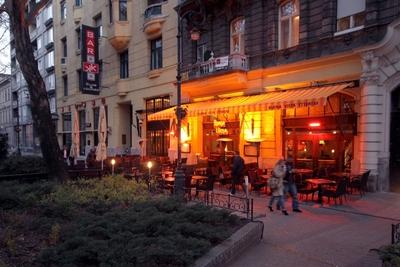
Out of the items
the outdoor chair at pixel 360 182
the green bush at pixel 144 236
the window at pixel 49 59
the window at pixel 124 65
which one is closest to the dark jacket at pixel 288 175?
the outdoor chair at pixel 360 182

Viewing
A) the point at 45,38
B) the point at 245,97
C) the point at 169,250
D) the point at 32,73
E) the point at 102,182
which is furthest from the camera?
the point at 45,38

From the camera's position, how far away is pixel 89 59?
28.3 meters

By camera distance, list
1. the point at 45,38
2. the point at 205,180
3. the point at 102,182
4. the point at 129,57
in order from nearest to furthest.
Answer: the point at 102,182 → the point at 205,180 → the point at 129,57 → the point at 45,38

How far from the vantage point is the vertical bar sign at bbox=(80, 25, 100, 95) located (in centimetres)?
2812

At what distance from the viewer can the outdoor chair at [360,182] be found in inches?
509

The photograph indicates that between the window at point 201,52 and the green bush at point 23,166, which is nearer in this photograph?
the green bush at point 23,166

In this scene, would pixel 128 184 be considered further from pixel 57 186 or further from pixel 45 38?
pixel 45 38

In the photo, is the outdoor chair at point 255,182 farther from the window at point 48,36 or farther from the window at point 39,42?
the window at point 39,42

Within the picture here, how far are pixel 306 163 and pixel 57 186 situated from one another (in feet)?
35.3

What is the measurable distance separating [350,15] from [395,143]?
16.9ft

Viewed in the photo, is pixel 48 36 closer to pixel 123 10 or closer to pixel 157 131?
pixel 123 10

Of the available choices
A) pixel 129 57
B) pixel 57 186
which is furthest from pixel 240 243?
pixel 129 57

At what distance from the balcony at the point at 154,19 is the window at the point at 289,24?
30.9ft

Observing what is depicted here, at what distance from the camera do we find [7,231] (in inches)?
259
